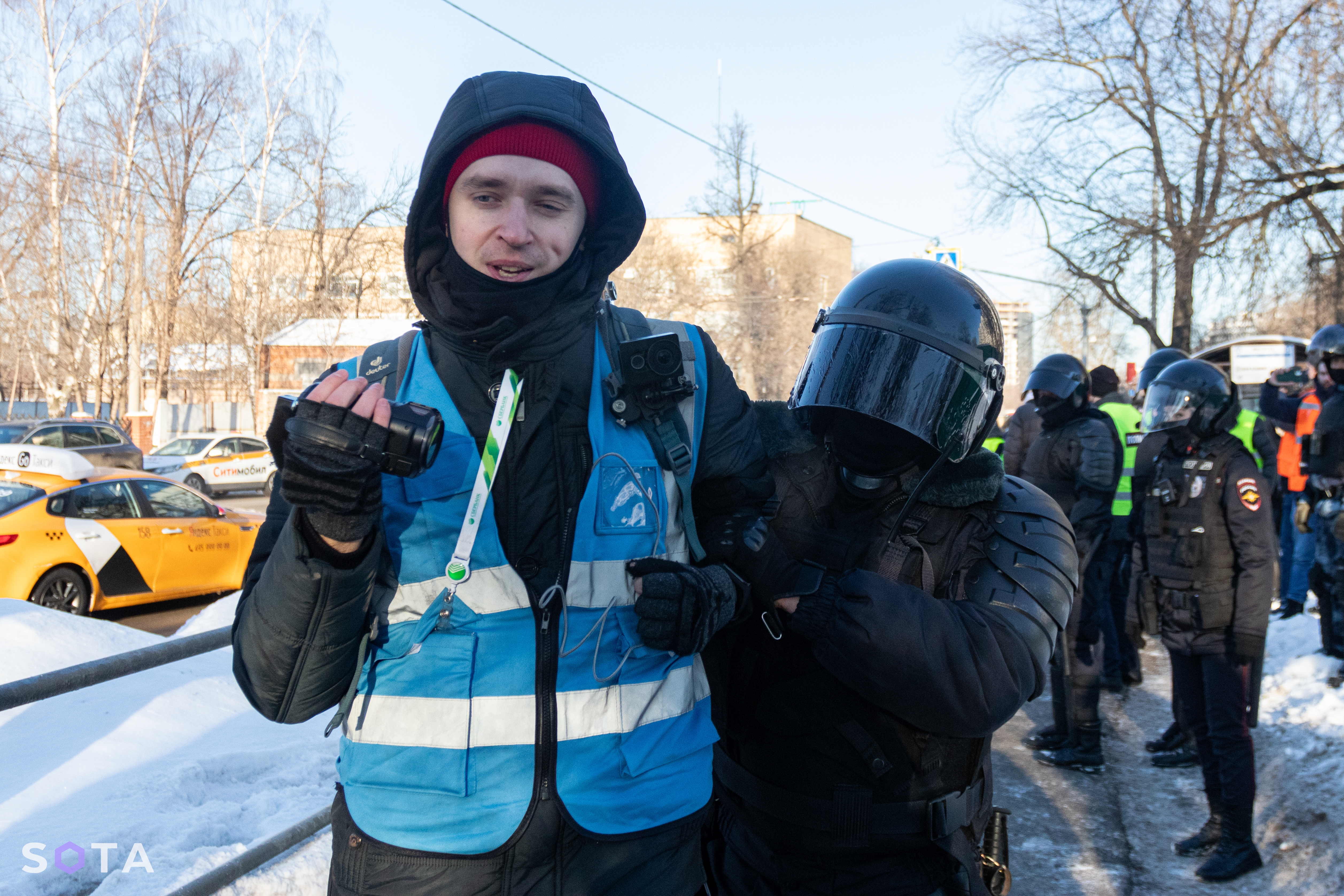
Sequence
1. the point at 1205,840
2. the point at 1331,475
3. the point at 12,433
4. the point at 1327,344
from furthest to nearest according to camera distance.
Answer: the point at 12,433, the point at 1327,344, the point at 1331,475, the point at 1205,840

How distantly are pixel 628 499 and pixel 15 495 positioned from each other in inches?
397

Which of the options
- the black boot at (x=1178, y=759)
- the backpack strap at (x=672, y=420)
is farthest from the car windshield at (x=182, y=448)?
the backpack strap at (x=672, y=420)

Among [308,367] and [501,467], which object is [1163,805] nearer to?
[501,467]

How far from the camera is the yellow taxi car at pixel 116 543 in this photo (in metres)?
8.37

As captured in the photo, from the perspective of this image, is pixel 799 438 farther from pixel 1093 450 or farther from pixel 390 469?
pixel 1093 450

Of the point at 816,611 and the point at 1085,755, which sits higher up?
the point at 816,611

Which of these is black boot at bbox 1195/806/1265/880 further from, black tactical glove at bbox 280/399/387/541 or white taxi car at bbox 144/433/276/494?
white taxi car at bbox 144/433/276/494

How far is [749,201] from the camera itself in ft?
113

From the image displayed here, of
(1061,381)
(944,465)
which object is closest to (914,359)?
(944,465)

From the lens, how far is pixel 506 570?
1432mm

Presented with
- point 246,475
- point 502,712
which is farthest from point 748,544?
point 246,475

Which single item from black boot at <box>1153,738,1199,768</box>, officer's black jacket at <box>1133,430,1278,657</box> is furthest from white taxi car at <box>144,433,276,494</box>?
officer's black jacket at <box>1133,430,1278,657</box>

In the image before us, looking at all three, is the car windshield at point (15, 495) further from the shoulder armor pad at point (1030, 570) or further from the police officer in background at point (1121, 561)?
the shoulder armor pad at point (1030, 570)

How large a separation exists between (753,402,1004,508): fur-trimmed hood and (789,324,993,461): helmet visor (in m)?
0.04
